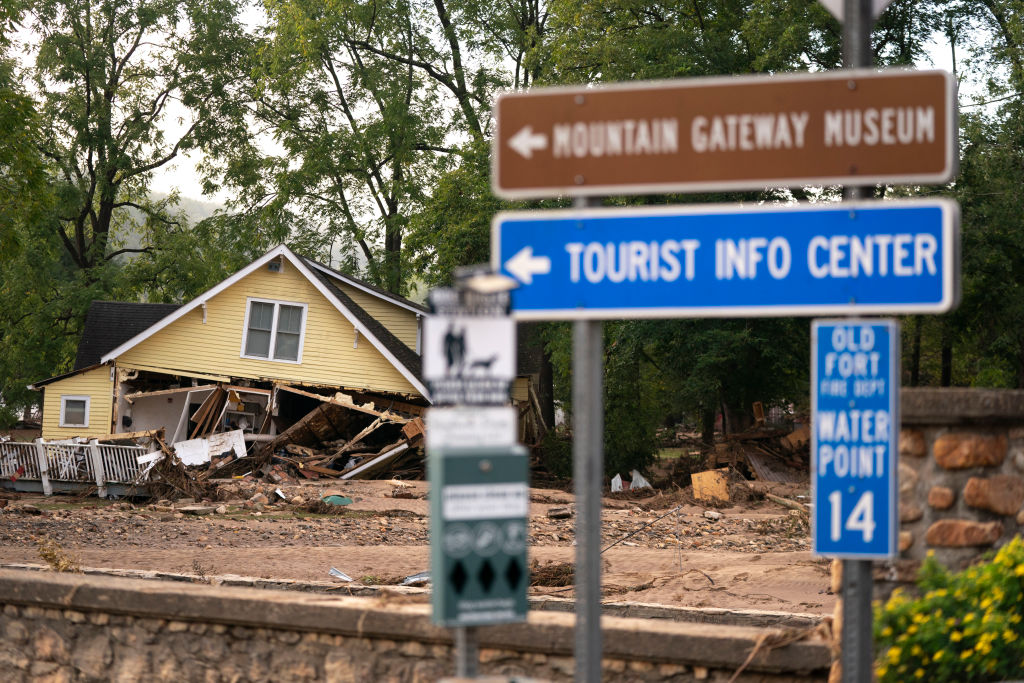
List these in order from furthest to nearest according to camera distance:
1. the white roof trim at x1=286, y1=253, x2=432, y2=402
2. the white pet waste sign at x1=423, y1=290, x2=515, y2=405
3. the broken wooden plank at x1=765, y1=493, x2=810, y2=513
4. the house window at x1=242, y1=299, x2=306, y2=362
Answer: the house window at x1=242, y1=299, x2=306, y2=362 < the white roof trim at x1=286, y1=253, x2=432, y2=402 < the broken wooden plank at x1=765, y1=493, x2=810, y2=513 < the white pet waste sign at x1=423, y1=290, x2=515, y2=405

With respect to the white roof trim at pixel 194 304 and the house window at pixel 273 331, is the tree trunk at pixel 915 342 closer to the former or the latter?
the house window at pixel 273 331

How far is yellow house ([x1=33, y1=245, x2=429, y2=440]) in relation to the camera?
102ft

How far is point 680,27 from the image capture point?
29828 mm

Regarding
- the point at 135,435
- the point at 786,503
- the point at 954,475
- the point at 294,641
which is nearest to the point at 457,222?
the point at 135,435

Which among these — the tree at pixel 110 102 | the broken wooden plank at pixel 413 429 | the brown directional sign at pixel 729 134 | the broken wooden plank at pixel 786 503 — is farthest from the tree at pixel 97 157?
the brown directional sign at pixel 729 134

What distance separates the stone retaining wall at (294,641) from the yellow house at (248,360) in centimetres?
2407

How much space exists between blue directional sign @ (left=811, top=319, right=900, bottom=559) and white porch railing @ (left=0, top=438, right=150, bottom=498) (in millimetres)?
21834

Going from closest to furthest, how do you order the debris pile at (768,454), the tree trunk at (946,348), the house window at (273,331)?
1. the debris pile at (768,454)
2. the tree trunk at (946,348)
3. the house window at (273,331)

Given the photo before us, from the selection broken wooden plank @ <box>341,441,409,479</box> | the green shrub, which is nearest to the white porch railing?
broken wooden plank @ <box>341,441,409,479</box>

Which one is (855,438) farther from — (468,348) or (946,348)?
(946,348)

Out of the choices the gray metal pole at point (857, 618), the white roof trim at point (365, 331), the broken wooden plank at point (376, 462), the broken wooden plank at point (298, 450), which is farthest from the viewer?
the white roof trim at point (365, 331)

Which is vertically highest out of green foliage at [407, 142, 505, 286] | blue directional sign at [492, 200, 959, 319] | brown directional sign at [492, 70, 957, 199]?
green foliage at [407, 142, 505, 286]

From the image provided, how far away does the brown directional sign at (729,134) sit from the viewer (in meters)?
4.08

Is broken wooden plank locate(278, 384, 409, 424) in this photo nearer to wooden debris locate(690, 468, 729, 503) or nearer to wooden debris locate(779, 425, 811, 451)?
wooden debris locate(690, 468, 729, 503)
